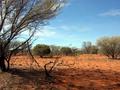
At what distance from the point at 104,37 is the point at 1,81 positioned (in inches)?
1450

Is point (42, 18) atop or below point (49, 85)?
atop

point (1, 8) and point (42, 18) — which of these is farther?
point (42, 18)

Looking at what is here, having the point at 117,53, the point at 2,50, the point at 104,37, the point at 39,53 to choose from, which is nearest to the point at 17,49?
the point at 2,50

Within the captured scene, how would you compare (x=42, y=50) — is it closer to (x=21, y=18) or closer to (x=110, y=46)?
(x=110, y=46)

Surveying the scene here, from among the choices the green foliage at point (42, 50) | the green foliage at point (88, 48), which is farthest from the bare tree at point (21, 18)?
the green foliage at point (88, 48)

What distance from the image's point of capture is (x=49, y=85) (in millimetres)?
11922

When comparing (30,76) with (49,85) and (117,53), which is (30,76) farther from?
(117,53)

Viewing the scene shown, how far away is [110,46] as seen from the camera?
4378cm

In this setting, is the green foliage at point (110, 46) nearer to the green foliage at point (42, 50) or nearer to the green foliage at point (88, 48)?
the green foliage at point (42, 50)

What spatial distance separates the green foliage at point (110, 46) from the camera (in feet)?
142

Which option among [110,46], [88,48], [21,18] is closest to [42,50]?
[110,46]

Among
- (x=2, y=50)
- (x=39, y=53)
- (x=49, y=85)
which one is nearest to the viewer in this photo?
(x=49, y=85)

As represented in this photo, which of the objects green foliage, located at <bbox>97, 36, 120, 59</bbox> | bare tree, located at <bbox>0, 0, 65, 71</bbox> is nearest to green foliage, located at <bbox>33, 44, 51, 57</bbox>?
green foliage, located at <bbox>97, 36, 120, 59</bbox>

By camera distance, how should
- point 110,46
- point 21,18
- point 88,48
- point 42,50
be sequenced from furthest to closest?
point 88,48
point 110,46
point 42,50
point 21,18
